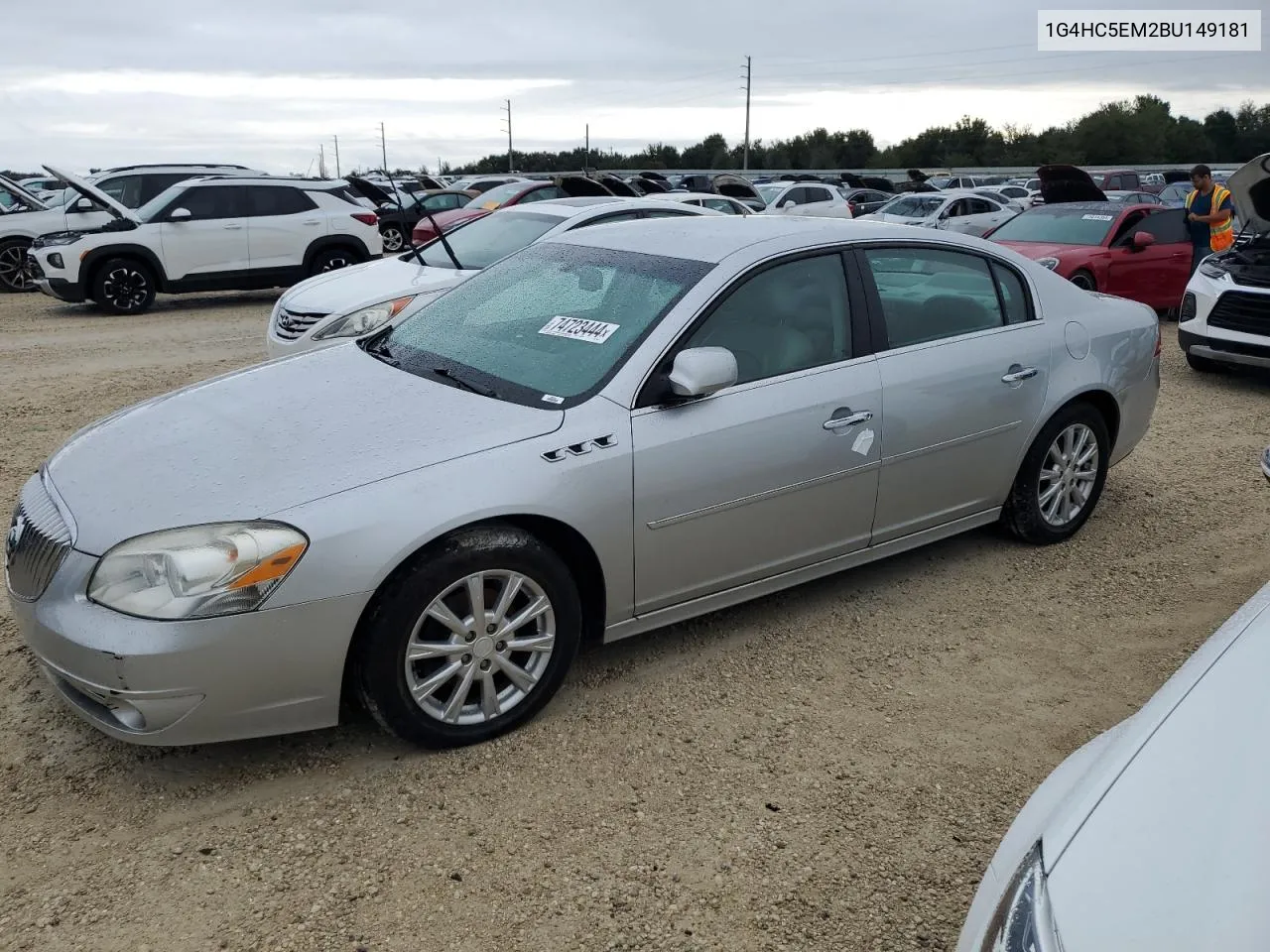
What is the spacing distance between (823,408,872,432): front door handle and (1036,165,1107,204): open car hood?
1175 cm

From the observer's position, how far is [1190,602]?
457cm

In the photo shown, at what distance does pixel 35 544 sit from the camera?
3162mm

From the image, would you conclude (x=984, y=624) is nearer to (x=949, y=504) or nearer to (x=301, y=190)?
(x=949, y=504)

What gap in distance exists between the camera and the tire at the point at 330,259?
13880 mm

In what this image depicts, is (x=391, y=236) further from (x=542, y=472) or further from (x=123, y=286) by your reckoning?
(x=542, y=472)

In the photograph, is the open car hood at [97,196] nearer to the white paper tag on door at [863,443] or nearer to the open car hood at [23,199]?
the open car hood at [23,199]

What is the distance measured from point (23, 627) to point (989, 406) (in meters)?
3.62

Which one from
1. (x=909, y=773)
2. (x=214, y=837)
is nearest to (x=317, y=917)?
(x=214, y=837)

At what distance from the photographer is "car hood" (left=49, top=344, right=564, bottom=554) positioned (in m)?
3.01

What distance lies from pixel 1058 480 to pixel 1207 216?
332 inches

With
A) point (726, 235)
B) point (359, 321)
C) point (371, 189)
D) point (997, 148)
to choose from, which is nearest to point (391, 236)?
point (371, 189)

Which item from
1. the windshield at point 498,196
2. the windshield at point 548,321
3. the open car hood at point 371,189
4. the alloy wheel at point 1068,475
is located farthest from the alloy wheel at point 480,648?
the windshield at point 498,196

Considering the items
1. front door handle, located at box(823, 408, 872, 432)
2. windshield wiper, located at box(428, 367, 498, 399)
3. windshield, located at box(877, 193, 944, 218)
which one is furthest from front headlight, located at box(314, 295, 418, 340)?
windshield, located at box(877, 193, 944, 218)

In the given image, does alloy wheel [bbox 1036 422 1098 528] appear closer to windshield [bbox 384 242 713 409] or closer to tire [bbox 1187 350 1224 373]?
windshield [bbox 384 242 713 409]
